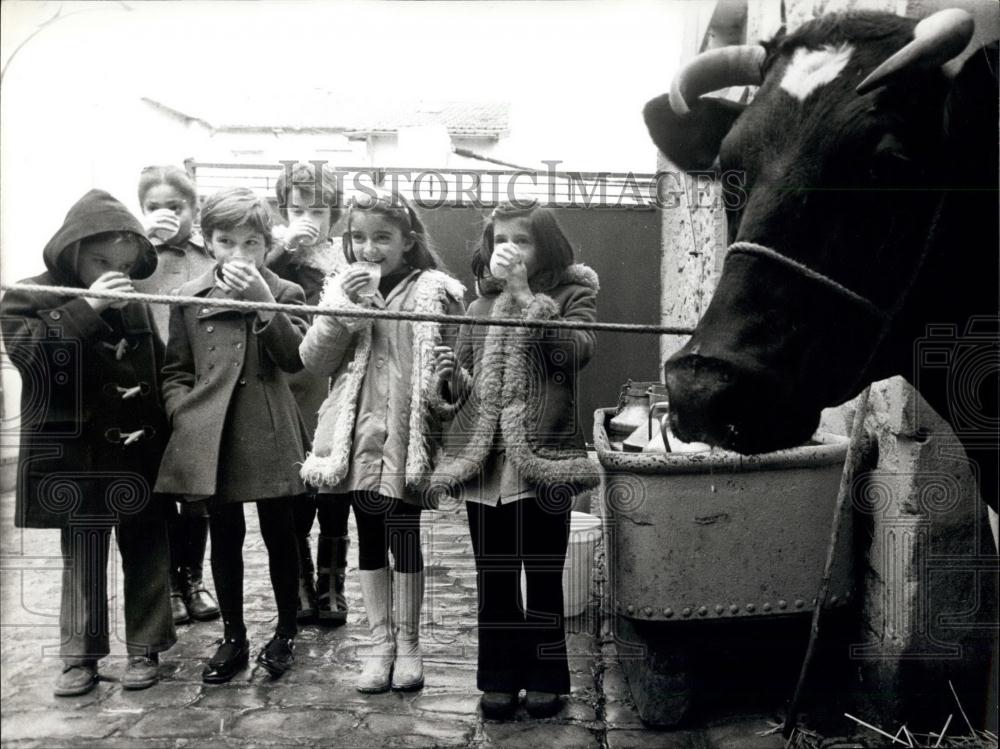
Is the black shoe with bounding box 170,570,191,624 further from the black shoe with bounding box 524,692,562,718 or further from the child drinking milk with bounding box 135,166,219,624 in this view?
the black shoe with bounding box 524,692,562,718

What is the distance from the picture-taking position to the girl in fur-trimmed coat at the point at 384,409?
2.62 m

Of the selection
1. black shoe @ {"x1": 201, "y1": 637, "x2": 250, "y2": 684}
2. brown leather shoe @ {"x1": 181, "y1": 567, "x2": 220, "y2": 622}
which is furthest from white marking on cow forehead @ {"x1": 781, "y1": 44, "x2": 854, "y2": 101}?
brown leather shoe @ {"x1": 181, "y1": 567, "x2": 220, "y2": 622}

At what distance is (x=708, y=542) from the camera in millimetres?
2490

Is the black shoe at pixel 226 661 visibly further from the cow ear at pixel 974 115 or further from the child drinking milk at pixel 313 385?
the cow ear at pixel 974 115

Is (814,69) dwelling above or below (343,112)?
below

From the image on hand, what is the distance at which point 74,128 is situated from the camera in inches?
96.2

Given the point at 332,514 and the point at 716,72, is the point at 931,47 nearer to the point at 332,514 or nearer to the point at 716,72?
the point at 716,72

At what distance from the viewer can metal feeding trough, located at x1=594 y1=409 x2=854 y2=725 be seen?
2.46 m

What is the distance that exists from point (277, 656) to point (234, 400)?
86 cm

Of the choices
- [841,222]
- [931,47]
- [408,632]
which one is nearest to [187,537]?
[408,632]

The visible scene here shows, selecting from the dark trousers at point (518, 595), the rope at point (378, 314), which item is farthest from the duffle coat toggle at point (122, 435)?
the dark trousers at point (518, 595)

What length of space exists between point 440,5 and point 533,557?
64.3 inches

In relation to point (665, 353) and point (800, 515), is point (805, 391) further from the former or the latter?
point (665, 353)

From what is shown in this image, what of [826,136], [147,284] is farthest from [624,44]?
[147,284]
